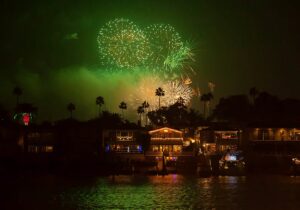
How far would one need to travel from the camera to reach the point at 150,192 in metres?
55.8

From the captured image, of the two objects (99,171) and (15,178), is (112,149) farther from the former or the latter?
(15,178)

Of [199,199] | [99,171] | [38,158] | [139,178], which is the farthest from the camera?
[38,158]

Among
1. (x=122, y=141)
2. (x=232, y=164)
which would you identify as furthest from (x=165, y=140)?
(x=232, y=164)

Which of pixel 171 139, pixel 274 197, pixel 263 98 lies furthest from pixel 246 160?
pixel 263 98

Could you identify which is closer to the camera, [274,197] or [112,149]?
[274,197]

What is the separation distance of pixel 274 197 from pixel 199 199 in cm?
649

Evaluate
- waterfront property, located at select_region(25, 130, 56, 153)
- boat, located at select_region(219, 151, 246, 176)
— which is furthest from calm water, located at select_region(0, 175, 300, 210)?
waterfront property, located at select_region(25, 130, 56, 153)

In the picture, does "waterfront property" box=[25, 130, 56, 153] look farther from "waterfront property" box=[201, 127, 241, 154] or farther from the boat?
the boat

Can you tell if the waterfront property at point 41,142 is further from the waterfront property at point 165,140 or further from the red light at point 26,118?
the red light at point 26,118

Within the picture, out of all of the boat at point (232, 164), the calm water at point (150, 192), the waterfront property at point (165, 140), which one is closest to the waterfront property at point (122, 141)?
the waterfront property at point (165, 140)

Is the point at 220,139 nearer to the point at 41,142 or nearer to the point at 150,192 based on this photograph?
the point at 41,142

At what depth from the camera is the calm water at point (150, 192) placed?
4791 cm

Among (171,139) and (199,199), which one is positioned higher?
(171,139)

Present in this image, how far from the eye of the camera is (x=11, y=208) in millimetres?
45875
